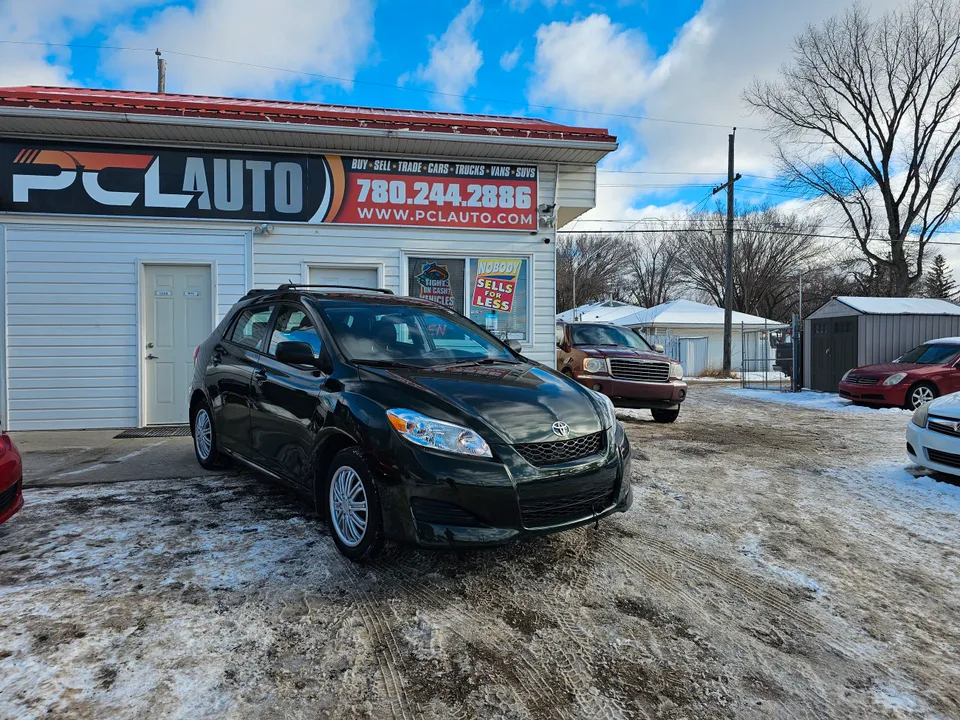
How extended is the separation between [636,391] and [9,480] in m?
6.93

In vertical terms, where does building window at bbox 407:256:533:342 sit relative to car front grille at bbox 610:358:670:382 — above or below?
above

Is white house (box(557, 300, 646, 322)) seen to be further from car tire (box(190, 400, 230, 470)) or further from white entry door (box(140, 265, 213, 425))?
car tire (box(190, 400, 230, 470))

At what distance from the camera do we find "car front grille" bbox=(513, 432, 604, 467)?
299 centimetres

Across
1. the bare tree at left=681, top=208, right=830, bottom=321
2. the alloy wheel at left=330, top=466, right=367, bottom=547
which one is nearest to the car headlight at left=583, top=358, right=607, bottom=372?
the alloy wheel at left=330, top=466, right=367, bottom=547

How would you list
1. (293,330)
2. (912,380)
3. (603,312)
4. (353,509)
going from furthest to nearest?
(603,312) < (912,380) < (293,330) < (353,509)

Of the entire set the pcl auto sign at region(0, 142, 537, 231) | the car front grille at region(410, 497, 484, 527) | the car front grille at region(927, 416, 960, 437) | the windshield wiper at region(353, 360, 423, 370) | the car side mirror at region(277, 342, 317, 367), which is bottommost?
the car front grille at region(410, 497, 484, 527)

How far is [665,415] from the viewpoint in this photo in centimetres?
916

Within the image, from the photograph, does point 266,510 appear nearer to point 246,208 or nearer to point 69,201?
point 246,208

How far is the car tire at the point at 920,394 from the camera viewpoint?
1113 cm

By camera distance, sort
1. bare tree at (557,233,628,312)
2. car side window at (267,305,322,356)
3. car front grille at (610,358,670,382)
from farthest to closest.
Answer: bare tree at (557,233,628,312) < car front grille at (610,358,670,382) < car side window at (267,305,322,356)

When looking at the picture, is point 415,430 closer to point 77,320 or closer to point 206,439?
point 206,439

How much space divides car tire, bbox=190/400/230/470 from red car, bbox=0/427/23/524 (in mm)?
1589

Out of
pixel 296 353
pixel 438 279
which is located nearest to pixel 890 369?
pixel 438 279

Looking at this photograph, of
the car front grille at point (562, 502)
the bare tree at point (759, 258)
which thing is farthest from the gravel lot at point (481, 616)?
the bare tree at point (759, 258)
